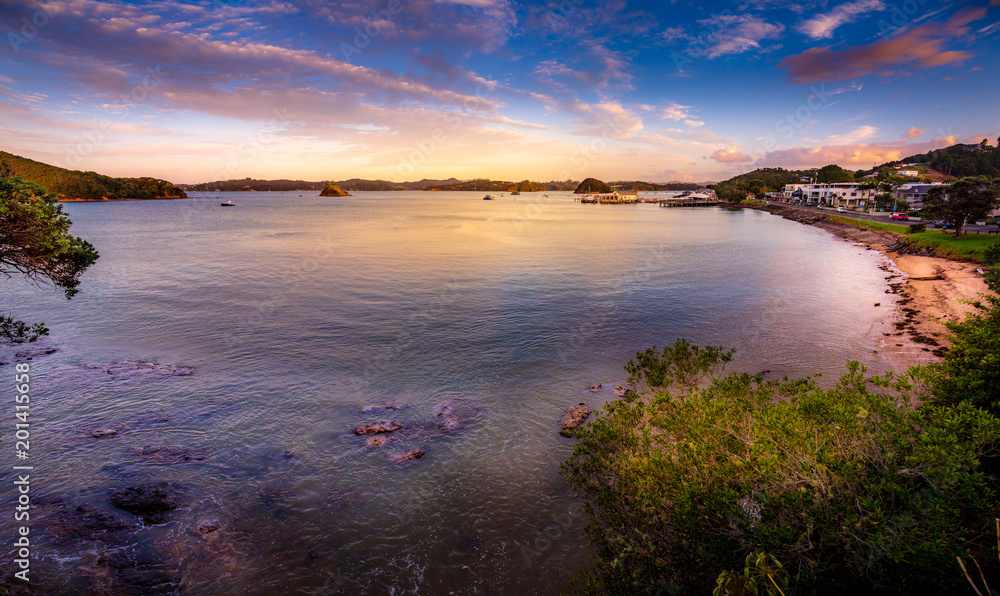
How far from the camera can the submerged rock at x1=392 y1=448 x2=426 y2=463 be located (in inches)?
776

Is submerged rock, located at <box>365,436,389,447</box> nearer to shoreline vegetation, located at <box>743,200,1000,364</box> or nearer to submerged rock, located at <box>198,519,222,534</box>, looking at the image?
submerged rock, located at <box>198,519,222,534</box>

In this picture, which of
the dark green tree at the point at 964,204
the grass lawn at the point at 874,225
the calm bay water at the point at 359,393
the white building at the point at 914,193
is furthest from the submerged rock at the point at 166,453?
the white building at the point at 914,193

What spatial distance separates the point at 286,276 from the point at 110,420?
3855 cm

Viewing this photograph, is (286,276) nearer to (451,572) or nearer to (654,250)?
(451,572)

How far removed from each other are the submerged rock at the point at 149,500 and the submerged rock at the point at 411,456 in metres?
8.92

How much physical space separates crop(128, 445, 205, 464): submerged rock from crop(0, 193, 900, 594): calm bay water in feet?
0.93

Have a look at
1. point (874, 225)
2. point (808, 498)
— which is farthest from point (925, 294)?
point (874, 225)

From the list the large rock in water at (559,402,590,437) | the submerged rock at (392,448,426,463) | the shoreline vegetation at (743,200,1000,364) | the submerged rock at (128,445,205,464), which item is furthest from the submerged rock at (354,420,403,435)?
the shoreline vegetation at (743,200,1000,364)

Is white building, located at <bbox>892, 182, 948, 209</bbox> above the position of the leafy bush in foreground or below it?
above

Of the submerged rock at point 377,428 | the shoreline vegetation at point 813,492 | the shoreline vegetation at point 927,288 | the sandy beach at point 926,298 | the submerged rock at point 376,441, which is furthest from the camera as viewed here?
the shoreline vegetation at point 927,288

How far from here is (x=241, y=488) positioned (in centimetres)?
1772

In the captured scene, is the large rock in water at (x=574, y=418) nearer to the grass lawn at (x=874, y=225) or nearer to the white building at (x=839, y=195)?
the grass lawn at (x=874, y=225)

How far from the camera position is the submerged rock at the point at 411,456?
19.7 metres

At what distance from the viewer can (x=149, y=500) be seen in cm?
1662
